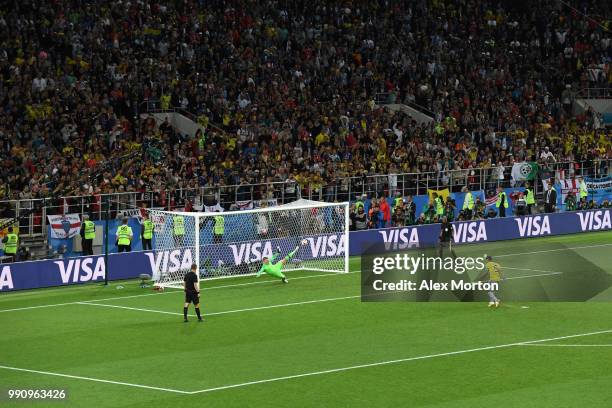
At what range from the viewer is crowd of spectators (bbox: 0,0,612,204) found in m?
43.3

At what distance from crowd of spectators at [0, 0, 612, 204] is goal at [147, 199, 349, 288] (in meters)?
4.76

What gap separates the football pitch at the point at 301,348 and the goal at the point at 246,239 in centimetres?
96

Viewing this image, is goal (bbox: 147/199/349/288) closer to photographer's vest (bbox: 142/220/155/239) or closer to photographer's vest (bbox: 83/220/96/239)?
photographer's vest (bbox: 142/220/155/239)

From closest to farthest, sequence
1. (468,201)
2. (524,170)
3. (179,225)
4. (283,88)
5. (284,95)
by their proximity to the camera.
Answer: (179,225) → (468,201) → (284,95) → (283,88) → (524,170)

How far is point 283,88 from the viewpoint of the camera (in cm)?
5081

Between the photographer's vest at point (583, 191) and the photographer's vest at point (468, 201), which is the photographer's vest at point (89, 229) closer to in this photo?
the photographer's vest at point (468, 201)

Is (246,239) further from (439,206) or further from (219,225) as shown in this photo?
(439,206)

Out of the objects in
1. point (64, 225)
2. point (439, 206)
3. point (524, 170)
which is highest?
point (524, 170)

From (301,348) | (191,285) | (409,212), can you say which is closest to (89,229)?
(191,285)

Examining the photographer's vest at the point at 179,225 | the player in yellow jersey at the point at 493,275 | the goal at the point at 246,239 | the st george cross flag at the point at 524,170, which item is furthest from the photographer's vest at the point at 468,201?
the player in yellow jersey at the point at 493,275

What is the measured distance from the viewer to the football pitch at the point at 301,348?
22.4m

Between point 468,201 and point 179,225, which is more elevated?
point 468,201

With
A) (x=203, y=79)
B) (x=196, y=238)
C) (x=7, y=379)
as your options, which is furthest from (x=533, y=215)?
(x=7, y=379)

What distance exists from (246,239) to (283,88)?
43.2 feet
